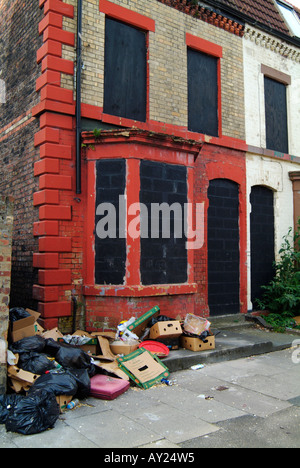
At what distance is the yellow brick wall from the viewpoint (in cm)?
744

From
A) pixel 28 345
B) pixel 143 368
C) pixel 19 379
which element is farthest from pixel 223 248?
pixel 19 379

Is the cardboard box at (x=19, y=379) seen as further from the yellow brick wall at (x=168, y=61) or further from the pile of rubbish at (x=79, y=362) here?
the yellow brick wall at (x=168, y=61)

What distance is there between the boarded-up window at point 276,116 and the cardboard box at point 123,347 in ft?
24.3

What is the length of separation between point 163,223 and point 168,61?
399cm

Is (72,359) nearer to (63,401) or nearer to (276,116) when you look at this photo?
(63,401)

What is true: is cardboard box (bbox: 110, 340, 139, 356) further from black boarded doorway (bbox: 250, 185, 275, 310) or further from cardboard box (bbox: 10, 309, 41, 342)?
black boarded doorway (bbox: 250, 185, 275, 310)

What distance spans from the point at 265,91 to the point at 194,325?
24.7 feet

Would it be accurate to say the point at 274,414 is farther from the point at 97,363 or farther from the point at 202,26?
the point at 202,26

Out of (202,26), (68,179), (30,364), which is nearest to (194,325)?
(30,364)

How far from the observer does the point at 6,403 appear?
13.9ft

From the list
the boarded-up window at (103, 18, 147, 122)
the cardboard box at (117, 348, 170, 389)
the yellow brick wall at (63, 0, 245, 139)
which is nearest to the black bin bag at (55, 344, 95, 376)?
the cardboard box at (117, 348, 170, 389)

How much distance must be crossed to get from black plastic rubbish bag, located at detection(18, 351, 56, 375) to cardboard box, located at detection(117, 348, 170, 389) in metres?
1.11

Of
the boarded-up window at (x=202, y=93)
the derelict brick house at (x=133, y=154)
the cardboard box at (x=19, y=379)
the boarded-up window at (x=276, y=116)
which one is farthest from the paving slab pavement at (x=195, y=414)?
the boarded-up window at (x=276, y=116)
